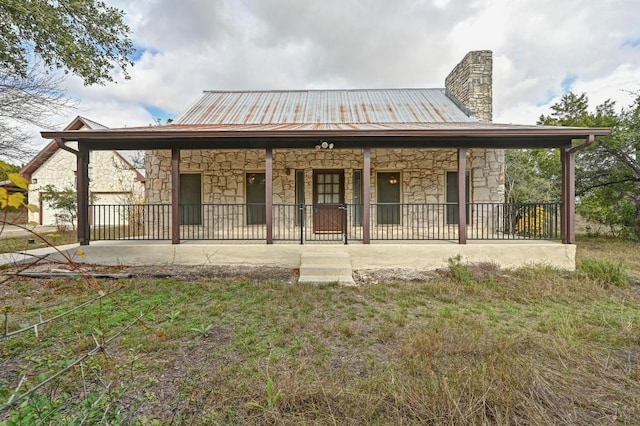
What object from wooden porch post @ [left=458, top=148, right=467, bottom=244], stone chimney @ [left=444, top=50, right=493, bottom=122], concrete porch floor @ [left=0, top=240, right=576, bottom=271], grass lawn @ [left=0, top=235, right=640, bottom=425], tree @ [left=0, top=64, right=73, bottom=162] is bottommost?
grass lawn @ [left=0, top=235, right=640, bottom=425]

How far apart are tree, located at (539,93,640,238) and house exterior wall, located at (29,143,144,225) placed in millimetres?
20734

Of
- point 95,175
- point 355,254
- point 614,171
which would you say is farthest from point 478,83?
point 95,175

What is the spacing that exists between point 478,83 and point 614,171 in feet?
19.2

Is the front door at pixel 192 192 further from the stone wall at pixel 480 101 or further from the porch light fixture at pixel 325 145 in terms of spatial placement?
the stone wall at pixel 480 101

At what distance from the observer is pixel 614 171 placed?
993 cm

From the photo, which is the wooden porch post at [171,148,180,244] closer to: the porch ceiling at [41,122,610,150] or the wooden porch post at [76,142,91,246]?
the porch ceiling at [41,122,610,150]

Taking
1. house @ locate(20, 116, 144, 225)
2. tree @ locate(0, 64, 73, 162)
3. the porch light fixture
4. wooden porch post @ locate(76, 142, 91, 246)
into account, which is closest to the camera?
wooden porch post @ locate(76, 142, 91, 246)

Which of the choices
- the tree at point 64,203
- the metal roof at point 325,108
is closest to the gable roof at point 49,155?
the tree at point 64,203

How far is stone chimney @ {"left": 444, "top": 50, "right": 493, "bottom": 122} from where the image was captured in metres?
8.98

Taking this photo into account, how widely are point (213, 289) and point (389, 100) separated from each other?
891cm

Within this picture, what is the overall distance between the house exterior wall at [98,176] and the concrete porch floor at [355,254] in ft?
36.8

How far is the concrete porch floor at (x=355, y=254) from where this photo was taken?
20.6 feet

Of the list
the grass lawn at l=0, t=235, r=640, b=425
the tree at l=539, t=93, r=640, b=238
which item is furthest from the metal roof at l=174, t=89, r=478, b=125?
the grass lawn at l=0, t=235, r=640, b=425

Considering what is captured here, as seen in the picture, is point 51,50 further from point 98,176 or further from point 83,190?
point 98,176
